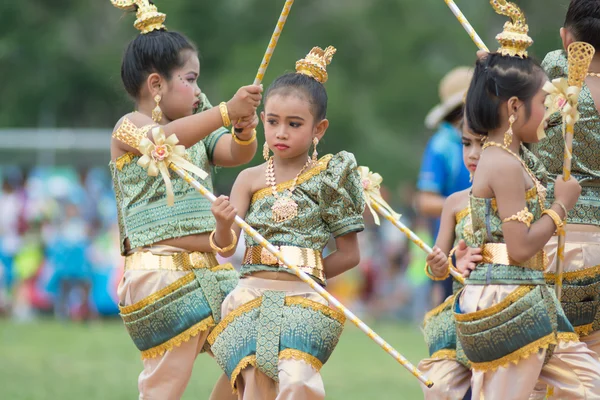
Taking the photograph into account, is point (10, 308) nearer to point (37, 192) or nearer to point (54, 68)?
point (37, 192)

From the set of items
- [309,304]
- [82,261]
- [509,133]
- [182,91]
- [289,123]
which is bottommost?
[309,304]

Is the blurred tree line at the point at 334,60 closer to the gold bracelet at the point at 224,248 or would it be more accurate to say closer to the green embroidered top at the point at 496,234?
the gold bracelet at the point at 224,248

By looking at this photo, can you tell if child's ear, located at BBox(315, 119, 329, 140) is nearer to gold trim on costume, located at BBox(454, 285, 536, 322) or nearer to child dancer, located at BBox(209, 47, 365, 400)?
child dancer, located at BBox(209, 47, 365, 400)

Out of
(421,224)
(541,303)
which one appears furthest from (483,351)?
(421,224)

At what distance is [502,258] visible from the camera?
192 inches

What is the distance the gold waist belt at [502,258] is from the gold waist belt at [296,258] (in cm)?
76

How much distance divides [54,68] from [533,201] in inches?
864

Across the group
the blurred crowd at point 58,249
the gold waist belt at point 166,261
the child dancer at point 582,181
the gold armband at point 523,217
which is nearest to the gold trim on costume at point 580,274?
the child dancer at point 582,181

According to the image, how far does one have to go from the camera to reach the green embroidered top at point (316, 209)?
5223 mm

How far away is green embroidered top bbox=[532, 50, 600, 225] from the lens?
18.0 ft

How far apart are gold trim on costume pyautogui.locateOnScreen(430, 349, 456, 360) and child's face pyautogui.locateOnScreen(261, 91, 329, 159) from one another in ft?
4.07

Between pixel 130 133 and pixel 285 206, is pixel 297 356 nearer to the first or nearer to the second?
pixel 285 206

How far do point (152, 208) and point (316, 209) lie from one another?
847 millimetres

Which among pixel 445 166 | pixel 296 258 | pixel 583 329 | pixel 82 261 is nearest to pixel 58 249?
pixel 82 261
